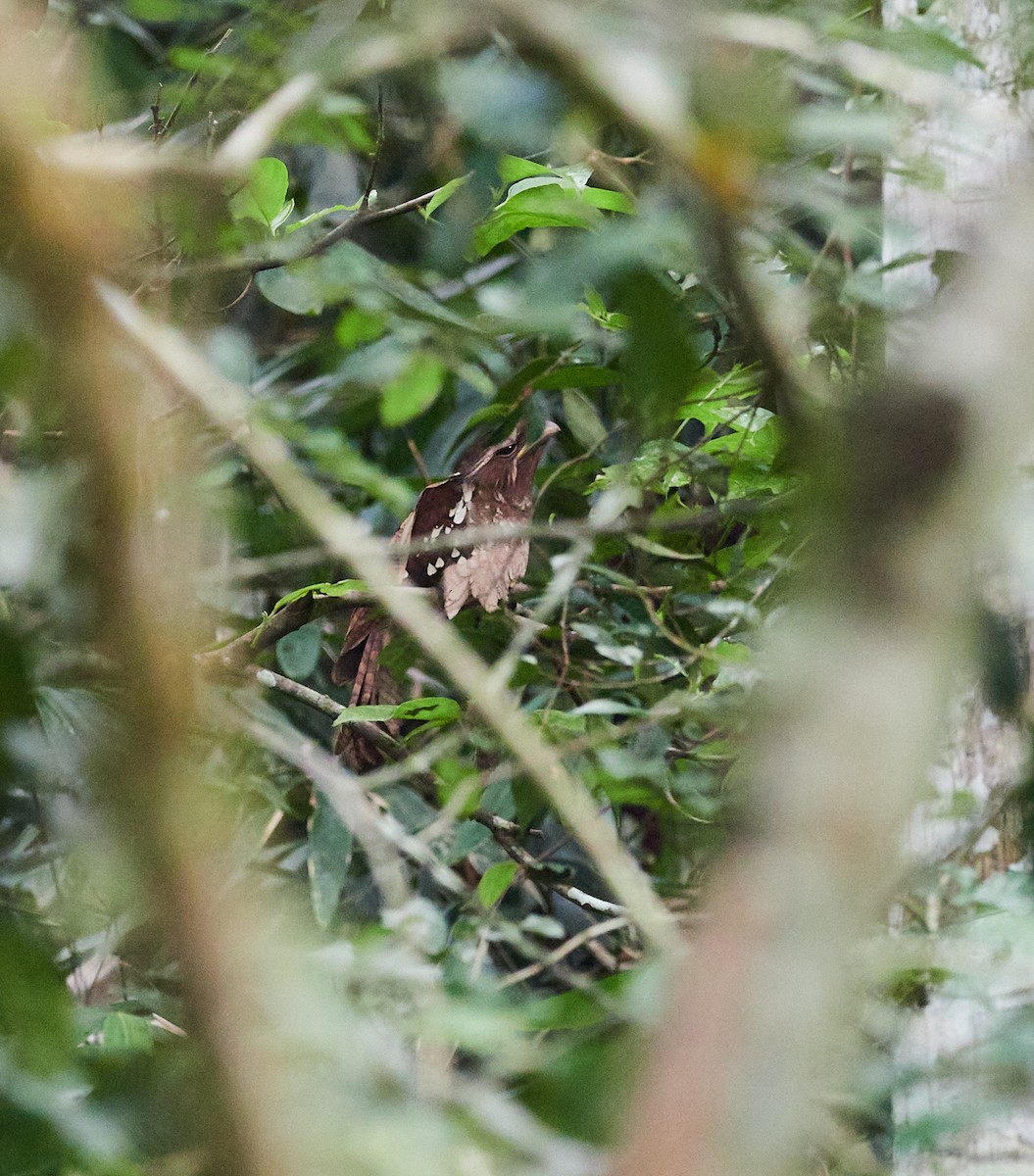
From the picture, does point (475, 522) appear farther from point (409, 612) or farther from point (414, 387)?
point (409, 612)

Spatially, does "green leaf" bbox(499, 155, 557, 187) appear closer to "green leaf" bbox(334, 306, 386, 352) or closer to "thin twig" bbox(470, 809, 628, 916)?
"green leaf" bbox(334, 306, 386, 352)

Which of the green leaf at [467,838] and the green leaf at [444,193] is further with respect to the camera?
the green leaf at [467,838]

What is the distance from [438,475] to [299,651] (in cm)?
26

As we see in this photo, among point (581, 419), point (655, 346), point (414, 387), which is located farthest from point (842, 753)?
point (581, 419)

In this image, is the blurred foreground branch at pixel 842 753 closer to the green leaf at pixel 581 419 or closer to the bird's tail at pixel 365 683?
the bird's tail at pixel 365 683

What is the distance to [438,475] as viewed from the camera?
4.47 ft

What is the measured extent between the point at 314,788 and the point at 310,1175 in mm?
1033

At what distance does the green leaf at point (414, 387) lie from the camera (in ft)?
3.34

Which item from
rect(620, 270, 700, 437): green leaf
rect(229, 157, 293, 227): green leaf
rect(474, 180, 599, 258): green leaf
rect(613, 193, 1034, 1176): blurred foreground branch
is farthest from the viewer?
rect(229, 157, 293, 227): green leaf

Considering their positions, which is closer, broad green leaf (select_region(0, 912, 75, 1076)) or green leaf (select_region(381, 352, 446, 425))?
broad green leaf (select_region(0, 912, 75, 1076))

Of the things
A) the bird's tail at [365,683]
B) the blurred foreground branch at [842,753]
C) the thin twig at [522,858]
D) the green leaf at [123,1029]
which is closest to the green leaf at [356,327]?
the bird's tail at [365,683]

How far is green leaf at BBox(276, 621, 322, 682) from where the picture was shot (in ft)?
4.06

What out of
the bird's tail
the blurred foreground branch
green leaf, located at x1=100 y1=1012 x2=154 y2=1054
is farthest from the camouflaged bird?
the blurred foreground branch

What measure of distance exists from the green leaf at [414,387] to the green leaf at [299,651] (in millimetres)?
280
